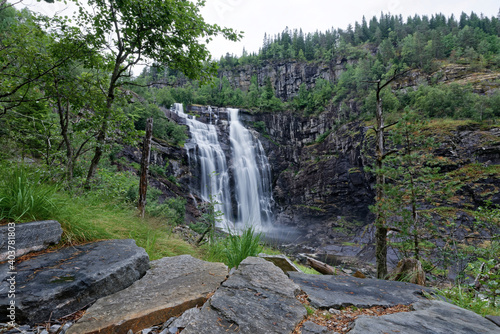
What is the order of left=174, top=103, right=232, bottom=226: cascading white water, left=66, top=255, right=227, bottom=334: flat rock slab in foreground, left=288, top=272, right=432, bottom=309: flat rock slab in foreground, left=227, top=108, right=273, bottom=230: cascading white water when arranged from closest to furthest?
A: left=66, top=255, right=227, bottom=334: flat rock slab in foreground
left=288, top=272, right=432, bottom=309: flat rock slab in foreground
left=174, top=103, right=232, bottom=226: cascading white water
left=227, top=108, right=273, bottom=230: cascading white water

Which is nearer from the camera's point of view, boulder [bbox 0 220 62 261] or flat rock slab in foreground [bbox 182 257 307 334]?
flat rock slab in foreground [bbox 182 257 307 334]

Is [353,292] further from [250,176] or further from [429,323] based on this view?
[250,176]

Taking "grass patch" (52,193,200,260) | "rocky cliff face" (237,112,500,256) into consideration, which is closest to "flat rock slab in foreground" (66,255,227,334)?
"grass patch" (52,193,200,260)

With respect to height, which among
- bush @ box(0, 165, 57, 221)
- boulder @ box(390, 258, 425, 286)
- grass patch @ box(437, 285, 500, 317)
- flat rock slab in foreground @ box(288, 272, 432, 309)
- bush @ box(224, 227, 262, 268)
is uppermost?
bush @ box(0, 165, 57, 221)

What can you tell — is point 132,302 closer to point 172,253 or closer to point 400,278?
point 172,253

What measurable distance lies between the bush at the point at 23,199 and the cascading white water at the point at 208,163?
915 inches

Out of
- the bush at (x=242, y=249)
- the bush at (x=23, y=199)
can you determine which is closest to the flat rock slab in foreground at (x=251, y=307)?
the bush at (x=242, y=249)

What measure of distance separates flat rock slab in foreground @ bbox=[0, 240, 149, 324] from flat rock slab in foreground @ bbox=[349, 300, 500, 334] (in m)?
2.08

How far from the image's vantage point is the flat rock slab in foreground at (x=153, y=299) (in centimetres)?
152

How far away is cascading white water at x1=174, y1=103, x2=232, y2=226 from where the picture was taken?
27.1 m

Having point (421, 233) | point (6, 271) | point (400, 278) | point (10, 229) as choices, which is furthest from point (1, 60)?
point (421, 233)

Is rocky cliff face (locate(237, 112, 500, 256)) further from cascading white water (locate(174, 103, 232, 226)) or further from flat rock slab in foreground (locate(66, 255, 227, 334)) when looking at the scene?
flat rock slab in foreground (locate(66, 255, 227, 334))

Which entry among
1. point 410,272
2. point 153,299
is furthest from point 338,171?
point 153,299

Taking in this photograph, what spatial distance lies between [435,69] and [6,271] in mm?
62628
